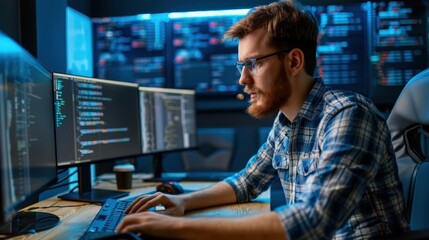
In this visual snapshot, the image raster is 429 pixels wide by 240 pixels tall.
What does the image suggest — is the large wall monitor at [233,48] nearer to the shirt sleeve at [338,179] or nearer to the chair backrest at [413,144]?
the chair backrest at [413,144]

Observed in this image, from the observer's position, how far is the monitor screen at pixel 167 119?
2004mm

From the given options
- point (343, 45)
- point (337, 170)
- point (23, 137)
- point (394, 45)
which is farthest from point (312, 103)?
point (394, 45)

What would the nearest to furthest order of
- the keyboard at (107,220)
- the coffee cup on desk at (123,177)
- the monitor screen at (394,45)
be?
the keyboard at (107,220) < the coffee cup on desk at (123,177) < the monitor screen at (394,45)

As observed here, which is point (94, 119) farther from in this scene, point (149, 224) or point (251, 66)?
point (149, 224)

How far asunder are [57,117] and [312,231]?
103 centimetres

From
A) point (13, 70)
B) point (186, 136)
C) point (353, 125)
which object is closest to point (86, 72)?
point (186, 136)

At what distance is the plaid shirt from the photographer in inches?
34.8

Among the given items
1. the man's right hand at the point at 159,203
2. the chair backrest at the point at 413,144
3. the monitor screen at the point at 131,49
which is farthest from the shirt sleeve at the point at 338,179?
the monitor screen at the point at 131,49

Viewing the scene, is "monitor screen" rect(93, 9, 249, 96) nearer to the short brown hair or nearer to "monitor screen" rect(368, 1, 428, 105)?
"monitor screen" rect(368, 1, 428, 105)

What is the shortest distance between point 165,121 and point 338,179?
135 cm

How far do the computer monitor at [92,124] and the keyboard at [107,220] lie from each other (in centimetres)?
30

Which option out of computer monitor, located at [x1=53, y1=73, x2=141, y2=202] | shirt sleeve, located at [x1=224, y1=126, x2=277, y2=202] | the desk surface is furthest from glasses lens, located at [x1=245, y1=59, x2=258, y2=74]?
computer monitor, located at [x1=53, y1=73, x2=141, y2=202]

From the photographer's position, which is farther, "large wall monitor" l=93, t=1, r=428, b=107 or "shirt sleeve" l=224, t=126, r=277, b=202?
"large wall monitor" l=93, t=1, r=428, b=107

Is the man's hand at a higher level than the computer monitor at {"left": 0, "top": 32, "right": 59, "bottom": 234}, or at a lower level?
lower
